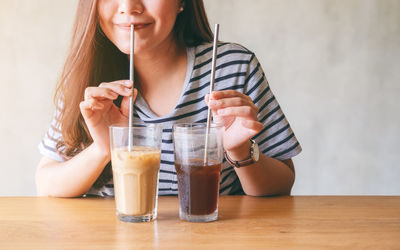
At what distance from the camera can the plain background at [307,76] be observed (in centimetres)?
262

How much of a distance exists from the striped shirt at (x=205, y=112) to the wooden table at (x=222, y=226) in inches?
10.6

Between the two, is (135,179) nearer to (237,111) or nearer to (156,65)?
(237,111)

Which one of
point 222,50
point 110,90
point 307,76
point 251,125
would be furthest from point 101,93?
point 307,76

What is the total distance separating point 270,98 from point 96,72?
519 millimetres

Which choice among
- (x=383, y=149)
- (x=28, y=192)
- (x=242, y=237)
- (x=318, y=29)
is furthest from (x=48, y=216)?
(x=383, y=149)

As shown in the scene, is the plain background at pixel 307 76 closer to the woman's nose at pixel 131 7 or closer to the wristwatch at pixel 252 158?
the woman's nose at pixel 131 7

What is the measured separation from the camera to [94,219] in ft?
3.02

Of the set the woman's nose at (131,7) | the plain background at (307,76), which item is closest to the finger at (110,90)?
the woman's nose at (131,7)

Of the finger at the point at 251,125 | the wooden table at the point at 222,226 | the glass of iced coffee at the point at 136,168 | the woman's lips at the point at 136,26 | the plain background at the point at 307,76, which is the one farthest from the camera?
the plain background at the point at 307,76

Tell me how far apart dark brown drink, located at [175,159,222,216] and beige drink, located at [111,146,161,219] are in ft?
0.18

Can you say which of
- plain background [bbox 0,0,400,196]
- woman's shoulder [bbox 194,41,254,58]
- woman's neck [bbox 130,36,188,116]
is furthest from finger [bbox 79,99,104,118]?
plain background [bbox 0,0,400,196]

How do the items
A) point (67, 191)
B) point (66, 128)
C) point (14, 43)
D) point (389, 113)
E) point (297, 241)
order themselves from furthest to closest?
point (389, 113)
point (14, 43)
point (66, 128)
point (67, 191)
point (297, 241)

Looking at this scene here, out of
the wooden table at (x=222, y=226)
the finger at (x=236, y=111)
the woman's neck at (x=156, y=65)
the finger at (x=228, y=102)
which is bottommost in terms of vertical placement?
the wooden table at (x=222, y=226)

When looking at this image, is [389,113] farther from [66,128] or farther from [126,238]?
[126,238]
